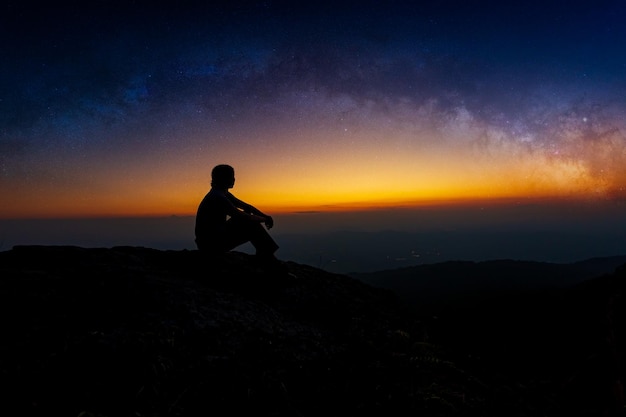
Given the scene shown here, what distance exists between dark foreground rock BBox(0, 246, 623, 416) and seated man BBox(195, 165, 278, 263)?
2.14 ft

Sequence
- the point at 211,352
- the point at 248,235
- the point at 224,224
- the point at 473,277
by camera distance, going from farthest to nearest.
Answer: the point at 473,277, the point at 248,235, the point at 224,224, the point at 211,352

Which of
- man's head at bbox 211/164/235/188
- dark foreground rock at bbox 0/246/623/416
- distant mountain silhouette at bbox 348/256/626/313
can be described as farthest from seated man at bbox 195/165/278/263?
distant mountain silhouette at bbox 348/256/626/313

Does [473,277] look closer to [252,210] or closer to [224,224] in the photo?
[252,210]

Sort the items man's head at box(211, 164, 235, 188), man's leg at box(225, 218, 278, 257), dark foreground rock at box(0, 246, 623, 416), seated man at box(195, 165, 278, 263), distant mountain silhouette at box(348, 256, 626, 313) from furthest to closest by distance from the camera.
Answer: distant mountain silhouette at box(348, 256, 626, 313) → man's leg at box(225, 218, 278, 257) → man's head at box(211, 164, 235, 188) → seated man at box(195, 165, 278, 263) → dark foreground rock at box(0, 246, 623, 416)

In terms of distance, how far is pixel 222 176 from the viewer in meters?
7.48

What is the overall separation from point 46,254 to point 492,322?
1107cm

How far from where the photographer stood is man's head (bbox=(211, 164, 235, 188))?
7.46 metres

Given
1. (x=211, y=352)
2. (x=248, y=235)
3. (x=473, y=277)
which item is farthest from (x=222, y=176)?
(x=473, y=277)

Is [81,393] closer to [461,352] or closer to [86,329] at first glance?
[86,329]

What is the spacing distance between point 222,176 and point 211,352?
3.75 meters

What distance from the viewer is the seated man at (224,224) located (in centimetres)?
727

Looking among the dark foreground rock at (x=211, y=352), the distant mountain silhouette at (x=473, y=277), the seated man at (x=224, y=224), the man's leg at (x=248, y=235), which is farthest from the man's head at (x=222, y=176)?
the distant mountain silhouette at (x=473, y=277)

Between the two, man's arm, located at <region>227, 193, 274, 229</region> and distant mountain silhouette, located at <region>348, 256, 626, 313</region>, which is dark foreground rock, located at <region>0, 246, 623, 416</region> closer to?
man's arm, located at <region>227, 193, 274, 229</region>

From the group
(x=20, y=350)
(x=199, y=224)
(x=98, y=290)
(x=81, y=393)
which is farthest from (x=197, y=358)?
(x=199, y=224)
